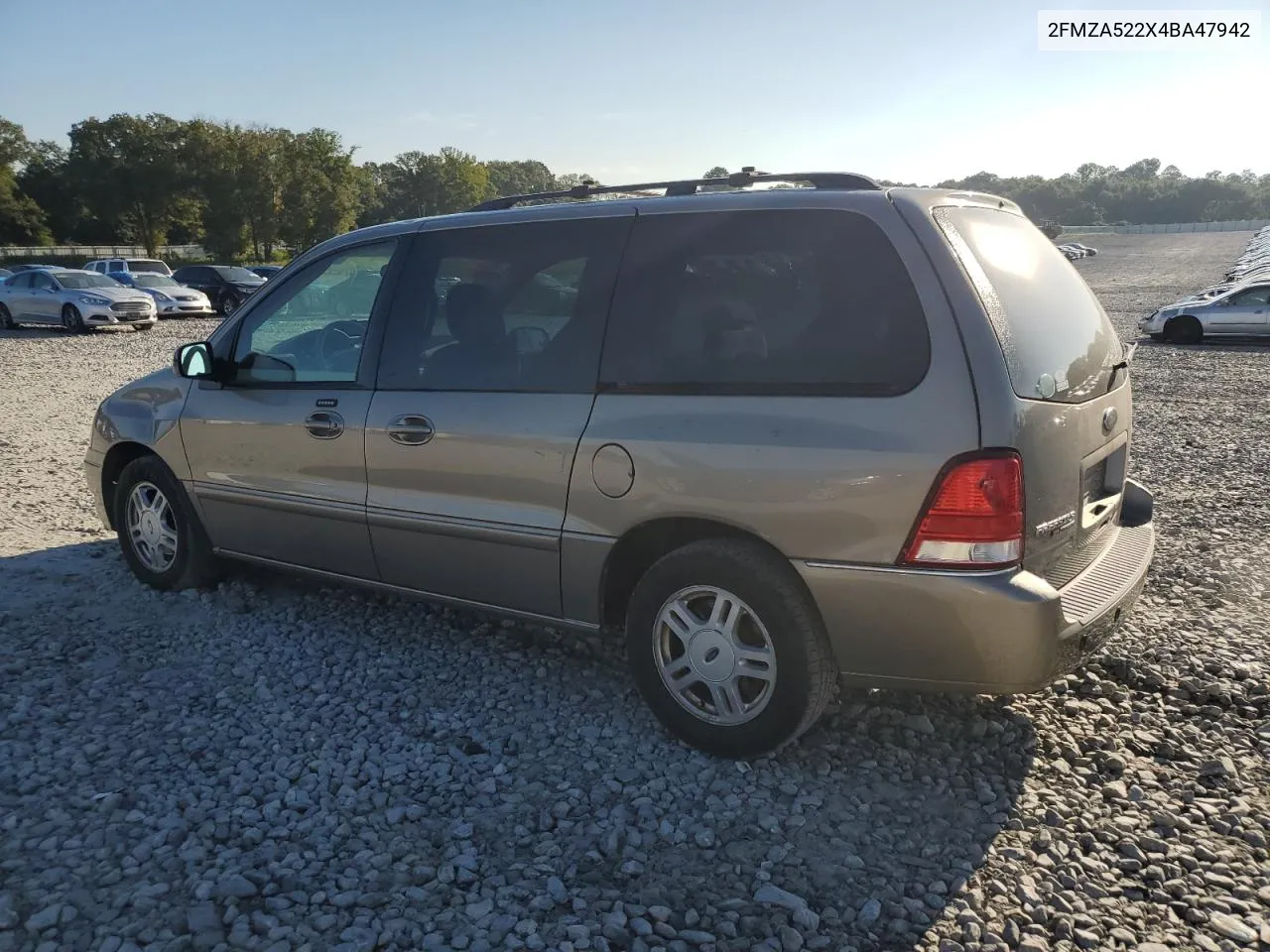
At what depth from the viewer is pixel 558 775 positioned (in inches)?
133

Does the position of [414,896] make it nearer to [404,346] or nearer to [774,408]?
[774,408]

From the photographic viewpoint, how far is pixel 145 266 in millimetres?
28719

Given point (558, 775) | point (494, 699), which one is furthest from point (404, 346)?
point (558, 775)

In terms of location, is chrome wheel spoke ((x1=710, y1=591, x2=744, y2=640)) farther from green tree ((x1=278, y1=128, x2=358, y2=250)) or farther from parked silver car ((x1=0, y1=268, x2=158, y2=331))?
green tree ((x1=278, y1=128, x2=358, y2=250))

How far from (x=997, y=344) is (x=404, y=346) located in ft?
7.86

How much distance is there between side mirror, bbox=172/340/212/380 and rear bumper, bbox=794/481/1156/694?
307 centimetres

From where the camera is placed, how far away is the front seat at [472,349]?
3846 millimetres

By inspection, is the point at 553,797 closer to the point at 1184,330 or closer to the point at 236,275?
the point at 1184,330

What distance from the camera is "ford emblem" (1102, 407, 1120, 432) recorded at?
343 centimetres

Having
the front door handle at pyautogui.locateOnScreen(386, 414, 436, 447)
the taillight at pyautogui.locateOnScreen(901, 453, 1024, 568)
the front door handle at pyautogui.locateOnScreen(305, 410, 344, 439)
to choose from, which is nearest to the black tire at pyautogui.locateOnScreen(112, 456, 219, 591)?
the front door handle at pyautogui.locateOnScreen(305, 410, 344, 439)

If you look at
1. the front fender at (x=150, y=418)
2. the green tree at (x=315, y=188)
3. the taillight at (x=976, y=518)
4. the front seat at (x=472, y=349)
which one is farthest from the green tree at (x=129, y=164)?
the taillight at (x=976, y=518)

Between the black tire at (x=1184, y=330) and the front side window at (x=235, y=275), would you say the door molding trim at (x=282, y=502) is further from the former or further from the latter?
the front side window at (x=235, y=275)

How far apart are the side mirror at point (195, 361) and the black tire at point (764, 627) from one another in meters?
2.51

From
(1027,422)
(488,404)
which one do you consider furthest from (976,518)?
(488,404)
